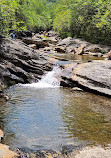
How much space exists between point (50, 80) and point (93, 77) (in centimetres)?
324

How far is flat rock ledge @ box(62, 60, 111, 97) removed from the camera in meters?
10.9

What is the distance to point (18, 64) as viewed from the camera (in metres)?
13.5

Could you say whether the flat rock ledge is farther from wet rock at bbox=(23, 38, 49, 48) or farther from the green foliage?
the green foliage

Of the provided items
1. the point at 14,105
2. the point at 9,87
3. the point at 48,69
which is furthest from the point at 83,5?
the point at 14,105

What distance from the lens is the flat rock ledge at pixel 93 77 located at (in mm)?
10875

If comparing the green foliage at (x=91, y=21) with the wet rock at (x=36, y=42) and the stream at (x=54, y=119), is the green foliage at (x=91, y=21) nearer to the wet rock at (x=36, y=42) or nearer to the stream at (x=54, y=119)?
the wet rock at (x=36, y=42)

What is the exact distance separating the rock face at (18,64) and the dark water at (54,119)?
90.1 inches

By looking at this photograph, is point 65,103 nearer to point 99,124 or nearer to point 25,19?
point 99,124

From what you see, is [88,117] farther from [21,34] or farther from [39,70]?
[21,34]

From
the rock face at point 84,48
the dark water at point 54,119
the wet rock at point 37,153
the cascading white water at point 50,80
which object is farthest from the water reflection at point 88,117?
the rock face at point 84,48

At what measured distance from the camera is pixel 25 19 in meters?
36.8

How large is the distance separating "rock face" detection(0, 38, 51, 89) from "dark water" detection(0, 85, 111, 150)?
2290mm

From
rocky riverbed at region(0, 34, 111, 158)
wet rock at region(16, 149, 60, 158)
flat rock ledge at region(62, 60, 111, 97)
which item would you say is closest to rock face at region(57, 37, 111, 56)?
rocky riverbed at region(0, 34, 111, 158)

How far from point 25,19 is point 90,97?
30.6 metres
